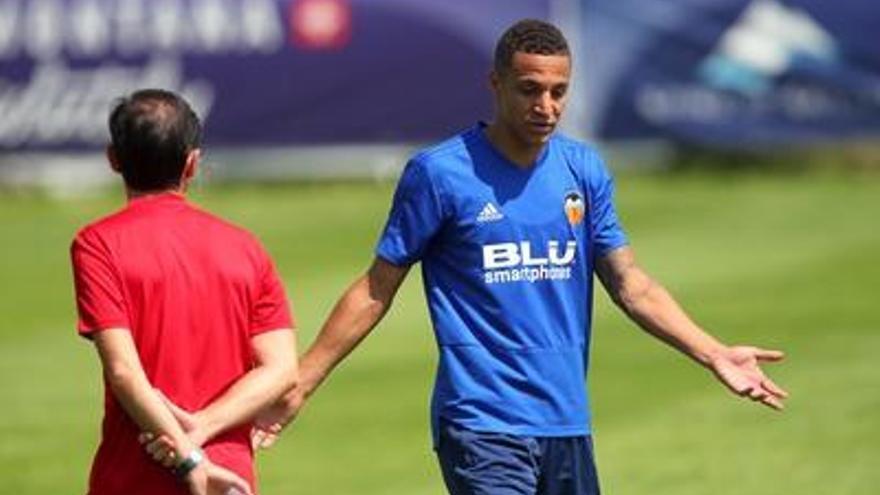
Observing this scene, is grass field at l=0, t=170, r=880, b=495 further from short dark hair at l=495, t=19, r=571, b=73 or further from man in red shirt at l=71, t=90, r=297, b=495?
man in red shirt at l=71, t=90, r=297, b=495

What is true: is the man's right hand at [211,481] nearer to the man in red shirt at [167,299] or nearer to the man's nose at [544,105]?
the man in red shirt at [167,299]

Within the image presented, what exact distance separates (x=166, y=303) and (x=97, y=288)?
185 mm

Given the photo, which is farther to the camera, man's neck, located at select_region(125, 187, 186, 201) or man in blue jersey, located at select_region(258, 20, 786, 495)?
man in blue jersey, located at select_region(258, 20, 786, 495)

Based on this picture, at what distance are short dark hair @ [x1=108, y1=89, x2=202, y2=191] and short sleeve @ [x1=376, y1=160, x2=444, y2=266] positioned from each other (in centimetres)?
126

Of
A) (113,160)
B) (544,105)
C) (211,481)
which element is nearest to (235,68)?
(544,105)

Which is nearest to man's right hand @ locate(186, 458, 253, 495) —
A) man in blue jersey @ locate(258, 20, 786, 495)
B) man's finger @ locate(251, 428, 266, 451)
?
man's finger @ locate(251, 428, 266, 451)

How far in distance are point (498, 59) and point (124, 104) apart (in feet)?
5.09

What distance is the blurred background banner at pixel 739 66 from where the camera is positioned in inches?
1096

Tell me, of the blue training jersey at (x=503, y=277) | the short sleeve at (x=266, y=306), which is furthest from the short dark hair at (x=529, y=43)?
the short sleeve at (x=266, y=306)

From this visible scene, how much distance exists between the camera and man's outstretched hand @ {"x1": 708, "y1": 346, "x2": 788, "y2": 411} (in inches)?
298

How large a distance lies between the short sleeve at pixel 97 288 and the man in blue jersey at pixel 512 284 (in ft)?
4.01

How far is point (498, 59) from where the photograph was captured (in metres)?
7.53

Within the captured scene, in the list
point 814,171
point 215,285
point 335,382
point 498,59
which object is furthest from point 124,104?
point 814,171

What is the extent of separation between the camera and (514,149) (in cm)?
755
